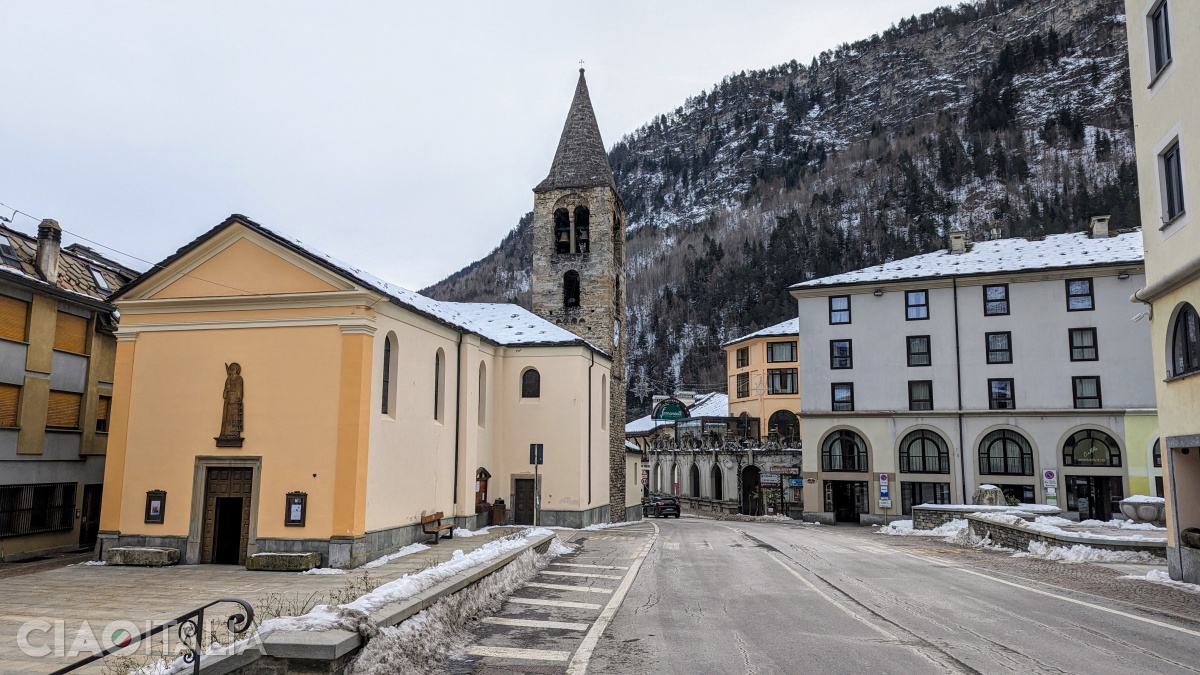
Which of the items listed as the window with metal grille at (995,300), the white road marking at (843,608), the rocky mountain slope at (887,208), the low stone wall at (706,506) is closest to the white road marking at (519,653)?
the white road marking at (843,608)

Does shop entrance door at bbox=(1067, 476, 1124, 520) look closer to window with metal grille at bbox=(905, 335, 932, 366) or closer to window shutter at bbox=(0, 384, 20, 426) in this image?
window with metal grille at bbox=(905, 335, 932, 366)

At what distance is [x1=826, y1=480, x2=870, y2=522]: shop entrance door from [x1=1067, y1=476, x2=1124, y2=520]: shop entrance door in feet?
32.3

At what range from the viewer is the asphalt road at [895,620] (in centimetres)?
819

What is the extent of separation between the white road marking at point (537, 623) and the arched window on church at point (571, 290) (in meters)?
26.3

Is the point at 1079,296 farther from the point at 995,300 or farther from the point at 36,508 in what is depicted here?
the point at 36,508

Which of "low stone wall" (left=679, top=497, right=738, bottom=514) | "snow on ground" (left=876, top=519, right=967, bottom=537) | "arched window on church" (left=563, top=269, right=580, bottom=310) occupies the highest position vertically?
"arched window on church" (left=563, top=269, right=580, bottom=310)

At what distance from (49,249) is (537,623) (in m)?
19.5

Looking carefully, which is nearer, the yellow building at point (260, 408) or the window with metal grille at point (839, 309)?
the yellow building at point (260, 408)

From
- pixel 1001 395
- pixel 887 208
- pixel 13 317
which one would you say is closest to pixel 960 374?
pixel 1001 395

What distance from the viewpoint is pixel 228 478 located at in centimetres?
1750

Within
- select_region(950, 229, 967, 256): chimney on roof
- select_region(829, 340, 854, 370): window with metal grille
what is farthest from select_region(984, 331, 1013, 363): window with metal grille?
select_region(829, 340, 854, 370): window with metal grille

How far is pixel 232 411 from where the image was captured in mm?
17516

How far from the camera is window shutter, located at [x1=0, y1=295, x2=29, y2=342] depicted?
19.0 meters

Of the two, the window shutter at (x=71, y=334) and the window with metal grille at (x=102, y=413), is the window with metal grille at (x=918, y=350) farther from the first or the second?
the window shutter at (x=71, y=334)
